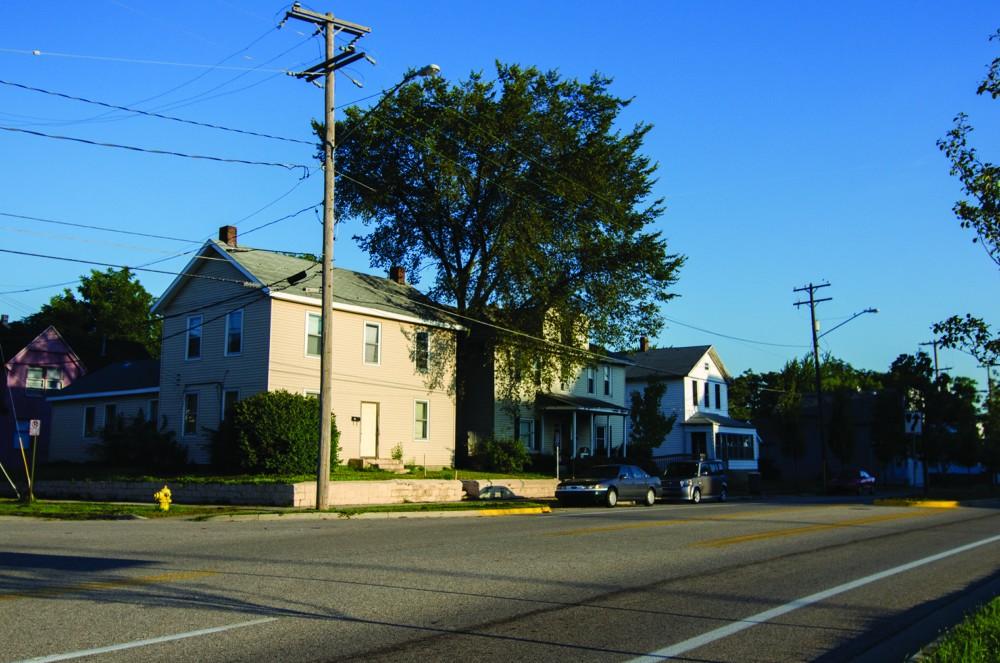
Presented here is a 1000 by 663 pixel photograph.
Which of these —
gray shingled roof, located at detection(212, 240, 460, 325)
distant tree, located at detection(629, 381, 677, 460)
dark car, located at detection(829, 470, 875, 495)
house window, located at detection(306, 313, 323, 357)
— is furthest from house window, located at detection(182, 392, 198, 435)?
dark car, located at detection(829, 470, 875, 495)

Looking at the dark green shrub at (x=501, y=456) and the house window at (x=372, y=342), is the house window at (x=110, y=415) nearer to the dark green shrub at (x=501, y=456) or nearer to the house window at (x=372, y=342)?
the house window at (x=372, y=342)

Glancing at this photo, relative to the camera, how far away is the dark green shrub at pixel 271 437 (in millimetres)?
28469

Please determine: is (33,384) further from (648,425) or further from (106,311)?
(648,425)

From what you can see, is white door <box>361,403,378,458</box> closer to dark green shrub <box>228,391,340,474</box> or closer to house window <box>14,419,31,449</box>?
dark green shrub <box>228,391,340,474</box>

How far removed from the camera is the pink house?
4872 cm

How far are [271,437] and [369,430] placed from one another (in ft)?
25.9

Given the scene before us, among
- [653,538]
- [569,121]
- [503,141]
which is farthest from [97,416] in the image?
[653,538]

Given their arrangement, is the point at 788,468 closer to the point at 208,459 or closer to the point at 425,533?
the point at 208,459

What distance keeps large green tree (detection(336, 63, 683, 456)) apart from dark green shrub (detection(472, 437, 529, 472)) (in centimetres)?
359

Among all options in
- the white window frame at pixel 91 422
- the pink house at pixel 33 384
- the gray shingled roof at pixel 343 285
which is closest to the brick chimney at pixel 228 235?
the gray shingled roof at pixel 343 285

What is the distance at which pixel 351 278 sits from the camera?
39.2 meters

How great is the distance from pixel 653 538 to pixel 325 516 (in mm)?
10049

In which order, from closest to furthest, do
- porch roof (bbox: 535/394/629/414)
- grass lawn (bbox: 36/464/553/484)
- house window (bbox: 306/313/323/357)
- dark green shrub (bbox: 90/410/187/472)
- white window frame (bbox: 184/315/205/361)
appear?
grass lawn (bbox: 36/464/553/484) → dark green shrub (bbox: 90/410/187/472) → house window (bbox: 306/313/323/357) → white window frame (bbox: 184/315/205/361) → porch roof (bbox: 535/394/629/414)

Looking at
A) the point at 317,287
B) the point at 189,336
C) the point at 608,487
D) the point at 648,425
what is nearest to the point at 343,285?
the point at 317,287
